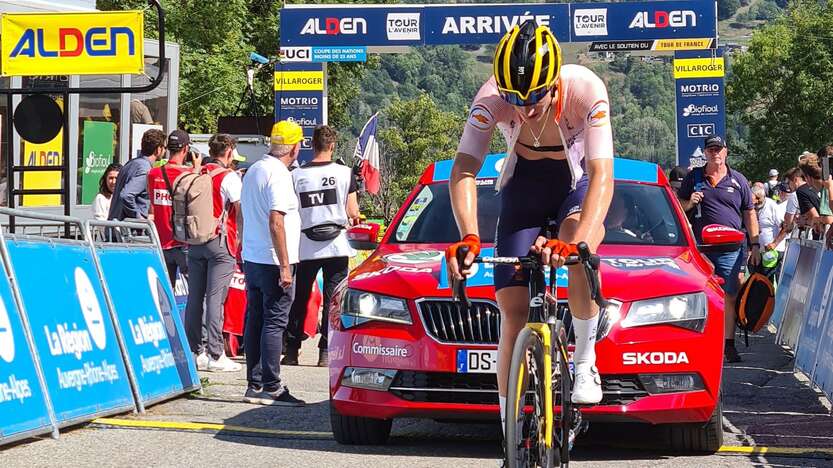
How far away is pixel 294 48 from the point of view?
112 feet

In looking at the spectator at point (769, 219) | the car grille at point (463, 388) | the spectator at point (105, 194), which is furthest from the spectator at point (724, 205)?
the spectator at point (769, 219)

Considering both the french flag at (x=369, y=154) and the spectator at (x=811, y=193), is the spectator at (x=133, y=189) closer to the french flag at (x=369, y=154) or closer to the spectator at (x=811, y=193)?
the spectator at (x=811, y=193)

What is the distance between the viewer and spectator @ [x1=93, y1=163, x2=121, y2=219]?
13812 mm

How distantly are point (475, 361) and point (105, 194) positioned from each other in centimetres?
786

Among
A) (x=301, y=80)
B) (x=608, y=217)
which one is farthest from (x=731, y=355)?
(x=301, y=80)

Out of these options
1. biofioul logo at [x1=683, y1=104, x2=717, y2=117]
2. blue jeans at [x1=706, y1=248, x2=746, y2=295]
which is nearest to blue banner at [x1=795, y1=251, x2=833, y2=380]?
blue jeans at [x1=706, y1=248, x2=746, y2=295]

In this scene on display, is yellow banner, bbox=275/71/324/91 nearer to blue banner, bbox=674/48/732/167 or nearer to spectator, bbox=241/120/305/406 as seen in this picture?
blue banner, bbox=674/48/732/167

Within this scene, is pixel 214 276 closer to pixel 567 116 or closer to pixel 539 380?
pixel 567 116

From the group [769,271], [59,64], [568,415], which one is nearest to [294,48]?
[769,271]

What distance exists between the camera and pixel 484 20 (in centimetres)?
3259

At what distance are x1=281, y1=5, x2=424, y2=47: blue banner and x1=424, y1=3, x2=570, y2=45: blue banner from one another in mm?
574

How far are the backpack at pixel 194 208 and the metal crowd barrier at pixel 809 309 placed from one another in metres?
4.79

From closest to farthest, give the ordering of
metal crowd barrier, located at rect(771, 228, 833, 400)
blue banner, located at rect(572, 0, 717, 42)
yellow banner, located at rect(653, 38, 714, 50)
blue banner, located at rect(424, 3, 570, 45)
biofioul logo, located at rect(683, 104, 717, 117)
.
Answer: metal crowd barrier, located at rect(771, 228, 833, 400), blue banner, located at rect(572, 0, 717, 42), yellow banner, located at rect(653, 38, 714, 50), blue banner, located at rect(424, 3, 570, 45), biofioul logo, located at rect(683, 104, 717, 117)

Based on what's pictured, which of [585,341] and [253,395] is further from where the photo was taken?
[253,395]
